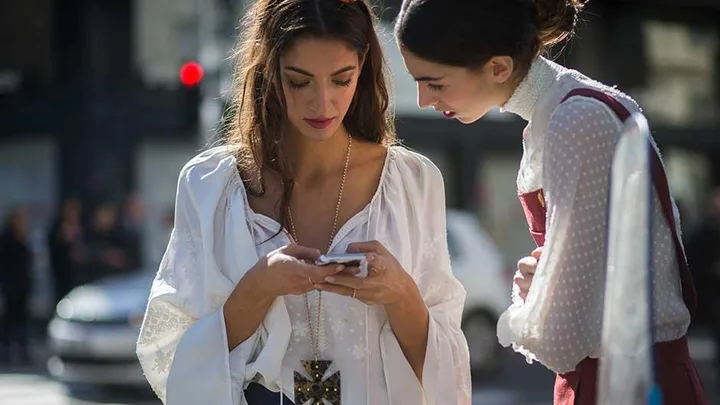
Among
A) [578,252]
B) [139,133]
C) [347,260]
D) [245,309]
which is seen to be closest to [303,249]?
[347,260]

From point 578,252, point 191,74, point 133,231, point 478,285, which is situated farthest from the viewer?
point 133,231

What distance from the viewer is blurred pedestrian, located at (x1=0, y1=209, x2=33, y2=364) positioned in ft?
46.2

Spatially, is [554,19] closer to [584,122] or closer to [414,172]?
[584,122]

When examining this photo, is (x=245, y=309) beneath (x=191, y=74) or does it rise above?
above

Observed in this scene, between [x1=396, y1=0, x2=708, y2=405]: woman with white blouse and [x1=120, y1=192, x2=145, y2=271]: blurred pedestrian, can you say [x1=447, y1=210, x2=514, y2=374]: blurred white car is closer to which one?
[x1=120, y1=192, x2=145, y2=271]: blurred pedestrian

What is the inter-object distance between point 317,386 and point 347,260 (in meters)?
0.37

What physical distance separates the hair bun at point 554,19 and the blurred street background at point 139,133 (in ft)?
37.7

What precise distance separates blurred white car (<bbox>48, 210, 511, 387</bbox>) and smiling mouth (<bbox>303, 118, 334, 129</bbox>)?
8.17m

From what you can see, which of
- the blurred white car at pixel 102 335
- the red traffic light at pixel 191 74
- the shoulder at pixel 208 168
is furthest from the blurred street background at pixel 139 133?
the shoulder at pixel 208 168

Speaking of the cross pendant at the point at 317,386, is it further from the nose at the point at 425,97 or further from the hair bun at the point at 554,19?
the hair bun at the point at 554,19

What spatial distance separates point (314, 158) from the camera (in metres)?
2.91

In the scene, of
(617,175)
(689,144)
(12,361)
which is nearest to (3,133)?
(12,361)

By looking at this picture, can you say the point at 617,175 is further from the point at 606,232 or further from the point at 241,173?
the point at 241,173

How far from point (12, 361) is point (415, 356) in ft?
40.4
